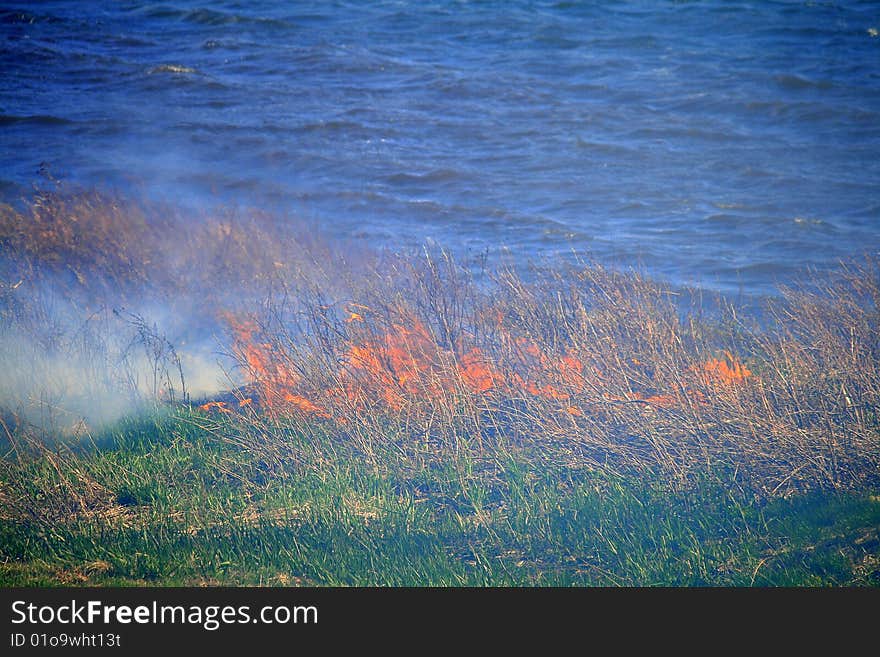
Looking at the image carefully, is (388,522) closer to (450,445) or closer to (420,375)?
(450,445)

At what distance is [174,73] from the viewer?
22.5m

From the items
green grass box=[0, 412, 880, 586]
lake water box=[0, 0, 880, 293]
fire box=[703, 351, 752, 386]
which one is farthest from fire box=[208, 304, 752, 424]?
lake water box=[0, 0, 880, 293]

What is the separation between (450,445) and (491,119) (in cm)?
1574

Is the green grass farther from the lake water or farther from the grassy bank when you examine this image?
the lake water

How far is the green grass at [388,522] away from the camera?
234 inches

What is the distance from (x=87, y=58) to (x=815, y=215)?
1803 cm

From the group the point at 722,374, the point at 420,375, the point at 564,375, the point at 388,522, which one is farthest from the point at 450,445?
the point at 722,374

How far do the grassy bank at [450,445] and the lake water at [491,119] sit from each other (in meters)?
7.04

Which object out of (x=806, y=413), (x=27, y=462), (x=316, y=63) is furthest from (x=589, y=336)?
(x=316, y=63)

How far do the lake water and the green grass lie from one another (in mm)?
8809

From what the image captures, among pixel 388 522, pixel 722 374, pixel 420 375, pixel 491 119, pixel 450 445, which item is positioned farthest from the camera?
pixel 491 119

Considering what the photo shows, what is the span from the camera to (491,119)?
21.7 meters

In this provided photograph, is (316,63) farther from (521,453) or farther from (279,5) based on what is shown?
(521,453)

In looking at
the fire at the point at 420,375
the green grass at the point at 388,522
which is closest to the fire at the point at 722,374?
the fire at the point at 420,375
